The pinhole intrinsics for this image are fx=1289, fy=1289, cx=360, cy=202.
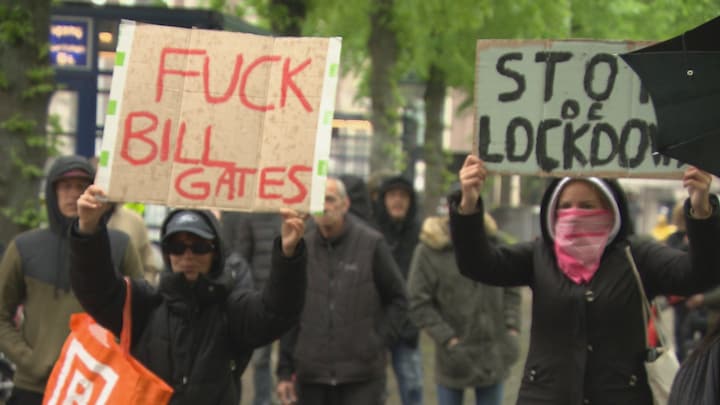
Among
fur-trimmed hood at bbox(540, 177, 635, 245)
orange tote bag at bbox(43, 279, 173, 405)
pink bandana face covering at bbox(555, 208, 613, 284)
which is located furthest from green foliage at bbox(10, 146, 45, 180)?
pink bandana face covering at bbox(555, 208, 613, 284)

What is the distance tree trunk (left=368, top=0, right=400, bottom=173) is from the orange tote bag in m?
11.5

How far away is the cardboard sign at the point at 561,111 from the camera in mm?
4949

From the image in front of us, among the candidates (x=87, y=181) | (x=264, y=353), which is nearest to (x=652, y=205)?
(x=264, y=353)

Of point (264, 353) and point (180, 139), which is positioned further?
point (264, 353)

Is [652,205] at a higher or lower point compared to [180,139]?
higher

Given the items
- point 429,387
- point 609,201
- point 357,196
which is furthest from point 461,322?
point 429,387

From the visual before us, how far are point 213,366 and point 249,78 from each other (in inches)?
42.0

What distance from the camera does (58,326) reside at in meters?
5.87

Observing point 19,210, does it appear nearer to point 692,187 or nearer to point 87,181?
point 87,181

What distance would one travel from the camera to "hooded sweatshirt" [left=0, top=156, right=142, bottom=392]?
5.84 meters

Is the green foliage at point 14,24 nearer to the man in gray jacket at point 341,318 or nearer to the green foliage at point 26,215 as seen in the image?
the green foliage at point 26,215

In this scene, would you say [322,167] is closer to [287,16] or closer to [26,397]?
[26,397]

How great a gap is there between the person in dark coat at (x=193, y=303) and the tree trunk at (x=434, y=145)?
Answer: 49.7 ft

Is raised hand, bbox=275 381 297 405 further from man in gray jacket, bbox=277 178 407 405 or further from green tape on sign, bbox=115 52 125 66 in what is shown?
green tape on sign, bbox=115 52 125 66
